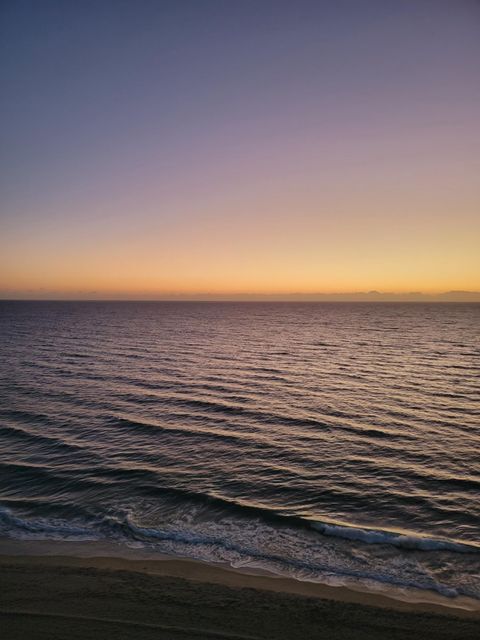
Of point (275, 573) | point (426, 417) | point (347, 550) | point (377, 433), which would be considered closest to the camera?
point (275, 573)

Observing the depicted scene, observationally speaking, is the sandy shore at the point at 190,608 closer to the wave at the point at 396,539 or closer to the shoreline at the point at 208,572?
the shoreline at the point at 208,572

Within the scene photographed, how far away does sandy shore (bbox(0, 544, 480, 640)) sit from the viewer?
27.9 feet

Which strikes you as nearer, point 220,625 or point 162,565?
point 220,625

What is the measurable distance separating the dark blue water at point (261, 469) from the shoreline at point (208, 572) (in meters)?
0.40

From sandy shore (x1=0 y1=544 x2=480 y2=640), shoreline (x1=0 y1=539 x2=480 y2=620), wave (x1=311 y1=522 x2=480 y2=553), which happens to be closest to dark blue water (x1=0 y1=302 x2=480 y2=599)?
wave (x1=311 y1=522 x2=480 y2=553)

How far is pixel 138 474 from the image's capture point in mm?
18125

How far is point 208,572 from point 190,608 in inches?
74.3

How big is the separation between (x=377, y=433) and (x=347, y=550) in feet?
39.4

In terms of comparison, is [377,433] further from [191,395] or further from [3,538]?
[3,538]

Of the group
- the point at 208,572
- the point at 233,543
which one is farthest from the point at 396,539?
the point at 208,572

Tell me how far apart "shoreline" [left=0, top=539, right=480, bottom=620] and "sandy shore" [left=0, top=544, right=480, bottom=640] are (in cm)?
5

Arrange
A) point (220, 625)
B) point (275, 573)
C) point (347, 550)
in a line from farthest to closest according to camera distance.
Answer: point (347, 550) → point (275, 573) → point (220, 625)

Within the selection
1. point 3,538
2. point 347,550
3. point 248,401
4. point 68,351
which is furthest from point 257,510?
point 68,351

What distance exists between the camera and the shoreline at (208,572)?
980 centimetres
